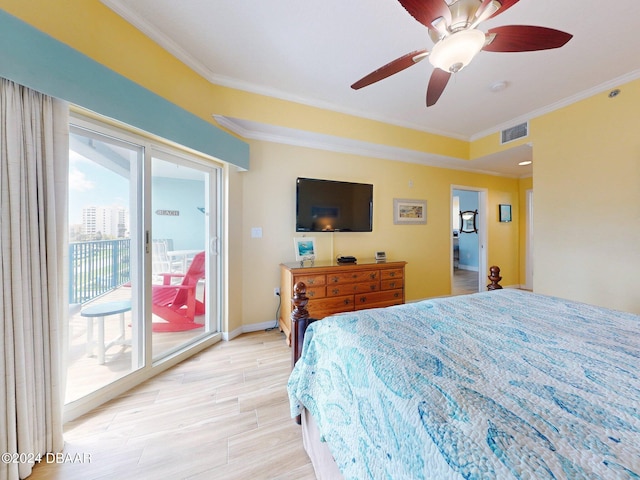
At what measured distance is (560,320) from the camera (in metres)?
1.27

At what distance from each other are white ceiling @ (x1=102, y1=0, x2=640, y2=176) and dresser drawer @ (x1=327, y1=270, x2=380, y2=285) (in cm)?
192

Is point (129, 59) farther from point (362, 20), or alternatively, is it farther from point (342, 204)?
point (342, 204)

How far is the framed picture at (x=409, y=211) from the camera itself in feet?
11.7

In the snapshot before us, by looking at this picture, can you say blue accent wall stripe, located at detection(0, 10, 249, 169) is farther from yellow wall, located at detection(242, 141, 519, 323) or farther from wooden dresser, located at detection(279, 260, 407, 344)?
wooden dresser, located at detection(279, 260, 407, 344)

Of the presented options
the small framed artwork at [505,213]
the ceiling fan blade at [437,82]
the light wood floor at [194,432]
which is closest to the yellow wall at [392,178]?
the light wood floor at [194,432]

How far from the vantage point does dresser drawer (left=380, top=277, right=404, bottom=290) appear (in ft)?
9.42

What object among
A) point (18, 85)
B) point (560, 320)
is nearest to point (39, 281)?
point (18, 85)

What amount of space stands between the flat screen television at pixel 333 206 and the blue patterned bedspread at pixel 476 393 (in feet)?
5.66

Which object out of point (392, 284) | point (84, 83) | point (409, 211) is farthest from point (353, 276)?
point (84, 83)

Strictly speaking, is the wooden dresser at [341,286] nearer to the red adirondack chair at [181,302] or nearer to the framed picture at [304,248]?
the framed picture at [304,248]

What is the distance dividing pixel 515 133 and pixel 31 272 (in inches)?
192

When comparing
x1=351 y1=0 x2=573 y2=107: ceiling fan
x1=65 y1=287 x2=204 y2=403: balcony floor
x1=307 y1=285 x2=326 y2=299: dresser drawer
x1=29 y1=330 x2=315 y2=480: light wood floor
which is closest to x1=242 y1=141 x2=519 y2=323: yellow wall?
x1=307 y1=285 x2=326 y2=299: dresser drawer

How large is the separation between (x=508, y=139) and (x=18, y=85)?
15.3 ft

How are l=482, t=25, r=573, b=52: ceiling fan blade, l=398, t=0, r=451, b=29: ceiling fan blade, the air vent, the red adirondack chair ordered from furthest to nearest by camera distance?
the air vent
the red adirondack chair
l=482, t=25, r=573, b=52: ceiling fan blade
l=398, t=0, r=451, b=29: ceiling fan blade
